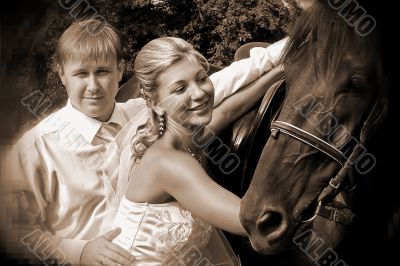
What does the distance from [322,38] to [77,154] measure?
652 mm

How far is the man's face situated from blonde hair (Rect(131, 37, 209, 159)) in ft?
0.38

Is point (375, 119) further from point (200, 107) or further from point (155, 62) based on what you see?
point (155, 62)

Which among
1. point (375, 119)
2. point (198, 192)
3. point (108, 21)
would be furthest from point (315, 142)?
point (108, 21)

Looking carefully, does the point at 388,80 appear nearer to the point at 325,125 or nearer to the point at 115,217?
the point at 325,125

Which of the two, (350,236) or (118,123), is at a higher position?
(118,123)

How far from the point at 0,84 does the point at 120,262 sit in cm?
58

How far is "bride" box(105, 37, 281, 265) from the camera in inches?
46.6

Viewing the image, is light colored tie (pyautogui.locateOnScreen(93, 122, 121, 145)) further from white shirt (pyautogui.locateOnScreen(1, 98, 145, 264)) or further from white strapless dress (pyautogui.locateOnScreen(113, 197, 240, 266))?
white strapless dress (pyautogui.locateOnScreen(113, 197, 240, 266))

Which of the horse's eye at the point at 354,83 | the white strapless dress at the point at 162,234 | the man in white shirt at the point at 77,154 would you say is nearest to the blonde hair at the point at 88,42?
the man in white shirt at the point at 77,154

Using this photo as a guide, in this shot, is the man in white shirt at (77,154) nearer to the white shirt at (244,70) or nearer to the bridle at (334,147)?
the white shirt at (244,70)

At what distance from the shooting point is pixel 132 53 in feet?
4.72

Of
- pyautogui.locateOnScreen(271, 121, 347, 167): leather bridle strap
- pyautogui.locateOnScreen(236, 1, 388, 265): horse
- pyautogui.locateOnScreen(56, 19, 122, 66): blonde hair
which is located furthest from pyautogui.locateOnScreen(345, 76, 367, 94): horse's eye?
pyautogui.locateOnScreen(56, 19, 122, 66): blonde hair

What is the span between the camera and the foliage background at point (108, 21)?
1427mm

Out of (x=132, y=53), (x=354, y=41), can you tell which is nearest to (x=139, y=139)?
(x=132, y=53)
